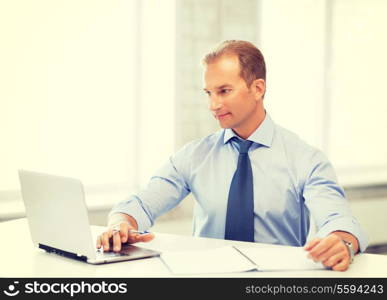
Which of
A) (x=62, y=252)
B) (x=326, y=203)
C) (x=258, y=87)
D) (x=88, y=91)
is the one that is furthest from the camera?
(x=88, y=91)

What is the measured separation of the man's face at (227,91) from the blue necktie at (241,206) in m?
0.17

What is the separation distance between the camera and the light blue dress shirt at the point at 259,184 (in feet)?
7.24

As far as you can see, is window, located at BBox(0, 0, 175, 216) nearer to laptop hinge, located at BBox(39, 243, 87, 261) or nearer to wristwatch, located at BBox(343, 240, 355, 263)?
laptop hinge, located at BBox(39, 243, 87, 261)

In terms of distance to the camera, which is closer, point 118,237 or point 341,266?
point 341,266

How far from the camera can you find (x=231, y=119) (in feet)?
7.30

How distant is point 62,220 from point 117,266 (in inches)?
7.6

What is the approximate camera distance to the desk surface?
165 cm

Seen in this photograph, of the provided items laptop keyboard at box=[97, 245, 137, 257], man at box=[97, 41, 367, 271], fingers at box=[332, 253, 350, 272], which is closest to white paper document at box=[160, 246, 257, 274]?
laptop keyboard at box=[97, 245, 137, 257]

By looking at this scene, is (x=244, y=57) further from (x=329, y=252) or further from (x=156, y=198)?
(x=329, y=252)

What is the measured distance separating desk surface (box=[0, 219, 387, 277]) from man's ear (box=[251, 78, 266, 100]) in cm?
57

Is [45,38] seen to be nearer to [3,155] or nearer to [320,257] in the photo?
[3,155]
